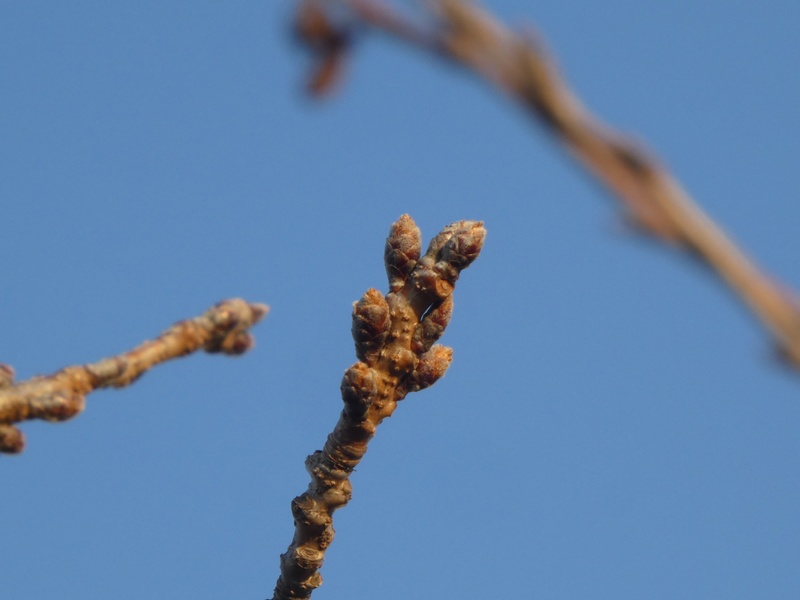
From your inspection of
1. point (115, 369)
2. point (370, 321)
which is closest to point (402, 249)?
point (370, 321)

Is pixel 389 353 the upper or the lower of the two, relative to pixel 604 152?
upper

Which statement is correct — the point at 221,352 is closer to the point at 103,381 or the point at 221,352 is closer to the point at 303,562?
the point at 103,381

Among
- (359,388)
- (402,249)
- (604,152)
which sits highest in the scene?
(402,249)

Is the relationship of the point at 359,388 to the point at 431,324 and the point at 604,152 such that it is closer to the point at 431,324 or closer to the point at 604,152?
the point at 431,324

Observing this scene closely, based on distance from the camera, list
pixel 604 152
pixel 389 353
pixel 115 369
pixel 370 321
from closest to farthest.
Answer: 1. pixel 604 152
2. pixel 115 369
3. pixel 370 321
4. pixel 389 353

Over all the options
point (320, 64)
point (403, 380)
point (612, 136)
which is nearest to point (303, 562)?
point (403, 380)
